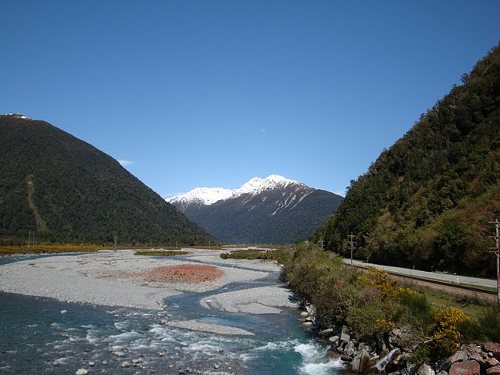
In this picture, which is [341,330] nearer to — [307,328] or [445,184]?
[307,328]

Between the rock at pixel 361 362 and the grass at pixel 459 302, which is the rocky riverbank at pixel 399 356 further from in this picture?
the grass at pixel 459 302

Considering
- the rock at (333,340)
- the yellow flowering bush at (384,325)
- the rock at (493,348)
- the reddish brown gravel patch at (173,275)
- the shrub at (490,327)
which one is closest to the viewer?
the rock at (493,348)

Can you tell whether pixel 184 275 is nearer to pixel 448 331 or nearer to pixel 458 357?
pixel 448 331

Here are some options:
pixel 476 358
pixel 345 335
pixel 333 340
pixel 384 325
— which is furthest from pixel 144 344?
pixel 476 358

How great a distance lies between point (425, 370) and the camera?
1747 centimetres

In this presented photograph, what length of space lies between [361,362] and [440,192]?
1839 inches

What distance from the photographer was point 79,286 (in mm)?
55312

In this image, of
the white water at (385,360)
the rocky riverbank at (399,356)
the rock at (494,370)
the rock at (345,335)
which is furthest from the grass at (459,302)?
the rock at (345,335)

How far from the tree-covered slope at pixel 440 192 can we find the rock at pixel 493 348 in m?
23.7

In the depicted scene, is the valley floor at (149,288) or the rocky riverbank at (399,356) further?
the valley floor at (149,288)

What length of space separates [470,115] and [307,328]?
2381 inches

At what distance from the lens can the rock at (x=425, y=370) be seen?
17250mm

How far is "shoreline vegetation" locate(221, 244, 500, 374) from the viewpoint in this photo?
17281 millimetres

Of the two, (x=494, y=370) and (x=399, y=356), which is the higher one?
(x=494, y=370)
